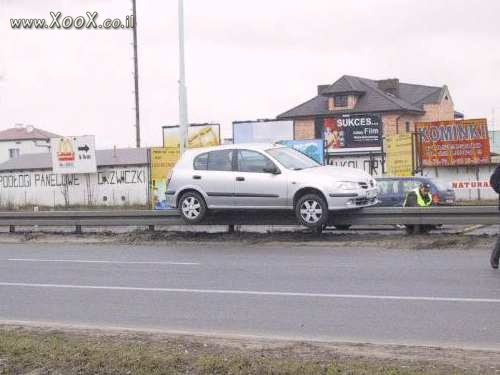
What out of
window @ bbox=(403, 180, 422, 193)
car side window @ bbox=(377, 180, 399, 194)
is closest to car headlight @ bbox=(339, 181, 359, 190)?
window @ bbox=(403, 180, 422, 193)

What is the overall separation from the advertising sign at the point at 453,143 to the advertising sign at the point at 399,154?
502 millimetres

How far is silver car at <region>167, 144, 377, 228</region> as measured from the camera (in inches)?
594

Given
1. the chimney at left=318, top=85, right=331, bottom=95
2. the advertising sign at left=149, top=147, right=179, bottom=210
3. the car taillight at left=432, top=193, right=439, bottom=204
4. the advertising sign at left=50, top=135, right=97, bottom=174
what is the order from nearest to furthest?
the car taillight at left=432, top=193, right=439, bottom=204 < the advertising sign at left=149, top=147, right=179, bottom=210 < the advertising sign at left=50, top=135, right=97, bottom=174 < the chimney at left=318, top=85, right=331, bottom=95

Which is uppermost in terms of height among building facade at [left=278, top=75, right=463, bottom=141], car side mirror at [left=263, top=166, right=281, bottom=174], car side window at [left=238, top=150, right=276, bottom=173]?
building facade at [left=278, top=75, right=463, bottom=141]

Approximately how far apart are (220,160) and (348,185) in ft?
9.25

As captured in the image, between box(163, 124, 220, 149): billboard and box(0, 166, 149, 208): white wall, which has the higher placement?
box(163, 124, 220, 149): billboard

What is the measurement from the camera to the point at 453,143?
33.3 meters

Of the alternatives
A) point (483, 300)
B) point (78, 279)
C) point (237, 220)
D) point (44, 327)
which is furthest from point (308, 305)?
point (237, 220)

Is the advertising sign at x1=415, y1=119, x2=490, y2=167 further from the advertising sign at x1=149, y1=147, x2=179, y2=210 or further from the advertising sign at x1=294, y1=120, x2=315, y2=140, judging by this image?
the advertising sign at x1=294, y1=120, x2=315, y2=140

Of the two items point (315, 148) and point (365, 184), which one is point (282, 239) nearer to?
point (365, 184)

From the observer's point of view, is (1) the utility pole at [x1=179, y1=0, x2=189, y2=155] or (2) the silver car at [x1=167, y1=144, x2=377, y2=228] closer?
(2) the silver car at [x1=167, y1=144, x2=377, y2=228]

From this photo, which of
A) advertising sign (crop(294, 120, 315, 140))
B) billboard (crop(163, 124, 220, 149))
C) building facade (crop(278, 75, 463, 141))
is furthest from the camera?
advertising sign (crop(294, 120, 315, 140))

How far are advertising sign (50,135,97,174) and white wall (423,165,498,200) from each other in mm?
17997

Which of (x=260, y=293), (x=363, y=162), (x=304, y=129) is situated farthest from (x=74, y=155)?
(x=260, y=293)
